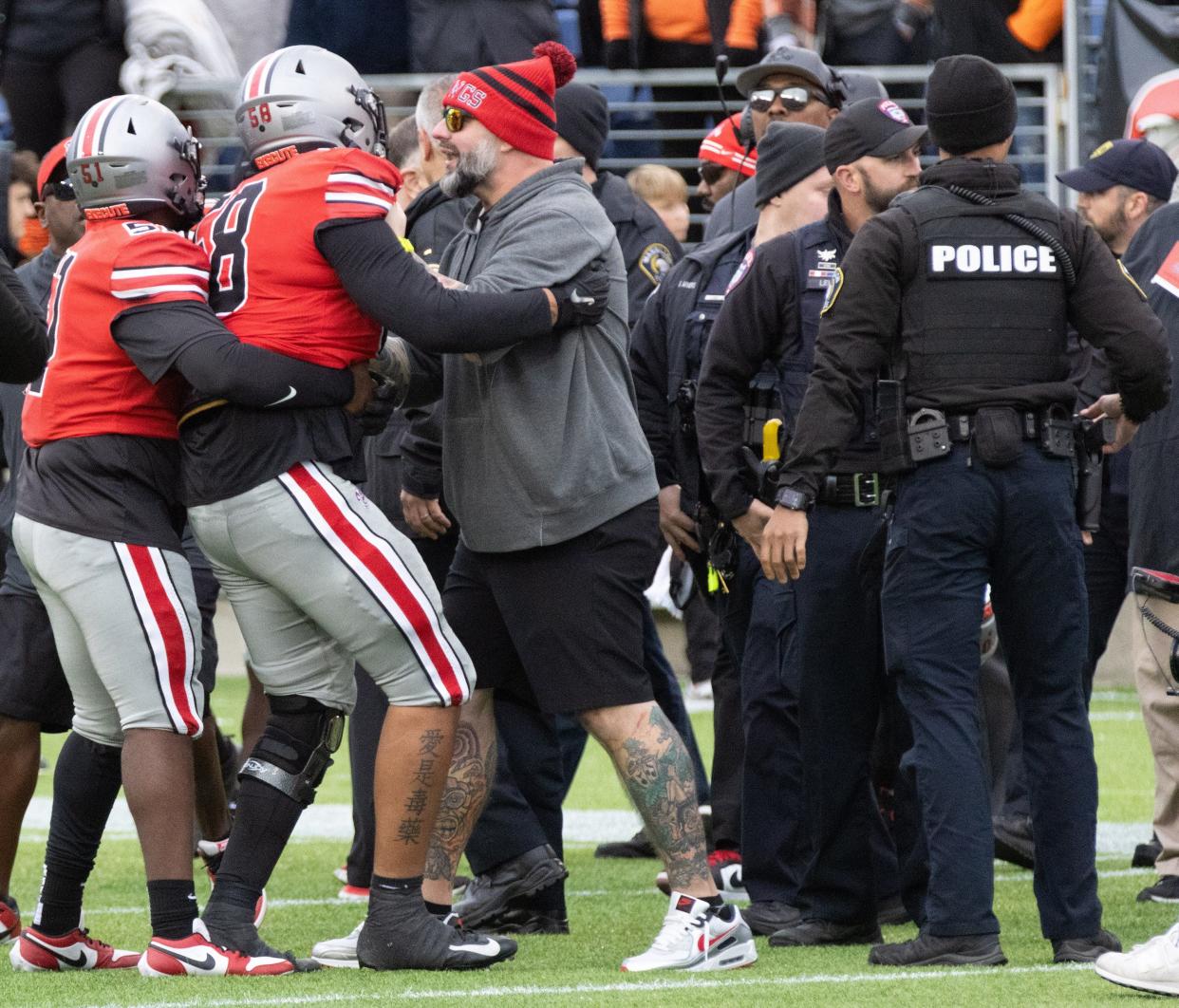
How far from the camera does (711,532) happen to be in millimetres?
6066

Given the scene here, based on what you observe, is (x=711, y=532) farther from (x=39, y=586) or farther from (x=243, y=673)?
(x=243, y=673)

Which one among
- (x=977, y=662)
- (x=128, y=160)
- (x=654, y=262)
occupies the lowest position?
(x=977, y=662)

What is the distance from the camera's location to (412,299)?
15.9ft

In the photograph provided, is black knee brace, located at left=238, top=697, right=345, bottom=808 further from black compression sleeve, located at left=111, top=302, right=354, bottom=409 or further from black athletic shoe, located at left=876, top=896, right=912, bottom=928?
black athletic shoe, located at left=876, top=896, right=912, bottom=928

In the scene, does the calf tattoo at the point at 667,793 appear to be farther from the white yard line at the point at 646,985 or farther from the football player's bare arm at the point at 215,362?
the football player's bare arm at the point at 215,362

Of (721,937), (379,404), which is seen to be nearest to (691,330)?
(379,404)

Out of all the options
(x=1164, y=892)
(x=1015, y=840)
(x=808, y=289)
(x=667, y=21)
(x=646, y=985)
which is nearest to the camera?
(x=646, y=985)

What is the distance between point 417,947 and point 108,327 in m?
1.59

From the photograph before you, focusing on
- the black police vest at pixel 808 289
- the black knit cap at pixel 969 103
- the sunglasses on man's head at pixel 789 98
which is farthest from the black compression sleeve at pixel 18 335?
the sunglasses on man's head at pixel 789 98

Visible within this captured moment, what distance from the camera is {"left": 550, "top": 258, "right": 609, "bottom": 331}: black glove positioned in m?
5.07

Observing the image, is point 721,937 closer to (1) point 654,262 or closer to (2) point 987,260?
(2) point 987,260

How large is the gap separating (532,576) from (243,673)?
342 inches

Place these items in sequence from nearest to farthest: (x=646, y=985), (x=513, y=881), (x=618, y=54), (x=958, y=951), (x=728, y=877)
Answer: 1. (x=646, y=985)
2. (x=958, y=951)
3. (x=513, y=881)
4. (x=728, y=877)
5. (x=618, y=54)

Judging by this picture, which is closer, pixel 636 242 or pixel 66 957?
pixel 66 957
